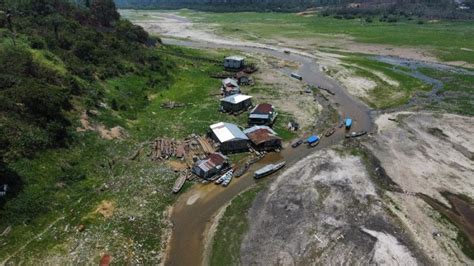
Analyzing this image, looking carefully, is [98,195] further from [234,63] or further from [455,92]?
[455,92]

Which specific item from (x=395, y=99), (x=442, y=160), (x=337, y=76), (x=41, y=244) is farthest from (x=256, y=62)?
(x=41, y=244)

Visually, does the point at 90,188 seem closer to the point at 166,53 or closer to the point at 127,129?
the point at 127,129

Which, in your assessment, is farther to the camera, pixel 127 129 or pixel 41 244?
pixel 127 129

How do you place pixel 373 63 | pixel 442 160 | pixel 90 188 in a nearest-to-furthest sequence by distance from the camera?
1. pixel 90 188
2. pixel 442 160
3. pixel 373 63

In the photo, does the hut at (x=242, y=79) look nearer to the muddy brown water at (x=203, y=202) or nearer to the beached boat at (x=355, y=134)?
the muddy brown water at (x=203, y=202)

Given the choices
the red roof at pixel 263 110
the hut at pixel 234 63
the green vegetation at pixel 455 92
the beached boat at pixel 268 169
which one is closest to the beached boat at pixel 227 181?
the beached boat at pixel 268 169

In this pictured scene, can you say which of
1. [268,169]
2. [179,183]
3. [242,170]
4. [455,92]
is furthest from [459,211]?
[455,92]
